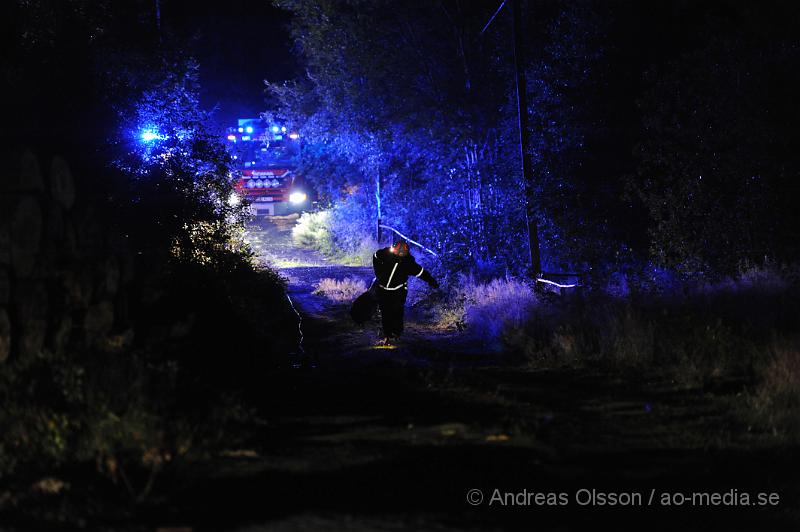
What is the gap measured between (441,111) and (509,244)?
4936mm

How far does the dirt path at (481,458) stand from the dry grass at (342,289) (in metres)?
11.6

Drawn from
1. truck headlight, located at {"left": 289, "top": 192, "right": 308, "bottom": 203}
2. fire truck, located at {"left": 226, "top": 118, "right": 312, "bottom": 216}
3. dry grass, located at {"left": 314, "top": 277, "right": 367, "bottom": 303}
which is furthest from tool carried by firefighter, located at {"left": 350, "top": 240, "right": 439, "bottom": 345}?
truck headlight, located at {"left": 289, "top": 192, "right": 308, "bottom": 203}

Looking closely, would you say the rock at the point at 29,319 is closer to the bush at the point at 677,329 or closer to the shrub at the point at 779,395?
the bush at the point at 677,329

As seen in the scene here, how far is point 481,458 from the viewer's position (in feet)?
21.0

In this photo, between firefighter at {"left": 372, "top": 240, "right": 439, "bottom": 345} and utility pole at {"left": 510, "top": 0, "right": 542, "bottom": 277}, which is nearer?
firefighter at {"left": 372, "top": 240, "right": 439, "bottom": 345}

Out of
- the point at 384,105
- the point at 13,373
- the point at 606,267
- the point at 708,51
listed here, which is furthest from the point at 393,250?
the point at 384,105

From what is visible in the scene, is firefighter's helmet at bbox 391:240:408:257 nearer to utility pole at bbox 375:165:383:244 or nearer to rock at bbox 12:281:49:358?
rock at bbox 12:281:49:358

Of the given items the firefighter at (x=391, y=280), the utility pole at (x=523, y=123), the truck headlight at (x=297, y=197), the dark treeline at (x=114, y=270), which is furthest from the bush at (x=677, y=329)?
the truck headlight at (x=297, y=197)

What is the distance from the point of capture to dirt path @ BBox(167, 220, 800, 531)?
543 cm

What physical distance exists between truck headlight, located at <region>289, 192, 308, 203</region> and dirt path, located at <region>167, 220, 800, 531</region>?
140 feet

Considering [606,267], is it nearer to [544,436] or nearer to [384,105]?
[384,105]

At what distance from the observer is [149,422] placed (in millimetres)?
6113

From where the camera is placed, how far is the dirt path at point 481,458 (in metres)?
5.43

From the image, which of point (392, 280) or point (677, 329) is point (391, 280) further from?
point (677, 329)
